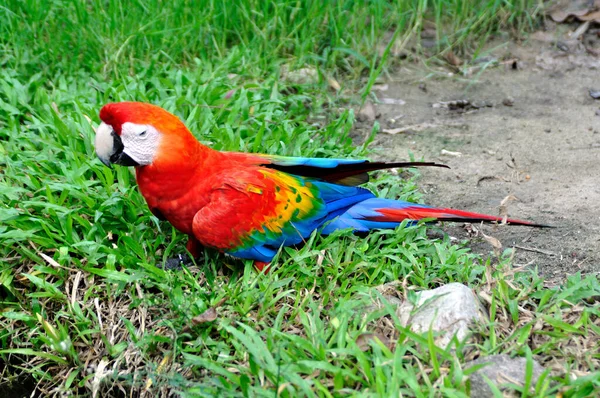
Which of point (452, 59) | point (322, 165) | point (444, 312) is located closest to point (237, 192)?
point (322, 165)

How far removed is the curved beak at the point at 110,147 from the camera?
2.27 meters

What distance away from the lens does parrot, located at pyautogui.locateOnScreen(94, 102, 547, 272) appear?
7.47 feet

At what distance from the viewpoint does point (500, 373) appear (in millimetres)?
1896

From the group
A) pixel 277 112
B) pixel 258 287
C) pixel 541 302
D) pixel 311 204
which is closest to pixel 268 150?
pixel 277 112

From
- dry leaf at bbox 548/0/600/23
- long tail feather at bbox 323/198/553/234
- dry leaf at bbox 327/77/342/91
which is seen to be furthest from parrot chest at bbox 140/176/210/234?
dry leaf at bbox 548/0/600/23

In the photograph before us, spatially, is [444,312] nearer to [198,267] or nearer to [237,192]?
[237,192]

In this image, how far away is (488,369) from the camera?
1908mm

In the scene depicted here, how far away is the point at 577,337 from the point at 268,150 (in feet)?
5.05

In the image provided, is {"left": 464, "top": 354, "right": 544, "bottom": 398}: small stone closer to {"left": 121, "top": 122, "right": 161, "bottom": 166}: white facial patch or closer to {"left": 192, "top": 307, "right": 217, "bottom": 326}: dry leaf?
{"left": 192, "top": 307, "right": 217, "bottom": 326}: dry leaf

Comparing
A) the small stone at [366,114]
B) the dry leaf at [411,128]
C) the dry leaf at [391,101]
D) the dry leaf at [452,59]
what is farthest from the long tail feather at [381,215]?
the dry leaf at [452,59]

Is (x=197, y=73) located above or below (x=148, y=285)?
above

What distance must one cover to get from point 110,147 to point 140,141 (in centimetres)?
11

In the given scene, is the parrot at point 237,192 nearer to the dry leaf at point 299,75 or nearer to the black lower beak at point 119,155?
the black lower beak at point 119,155

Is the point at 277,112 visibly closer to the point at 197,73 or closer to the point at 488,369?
the point at 197,73
